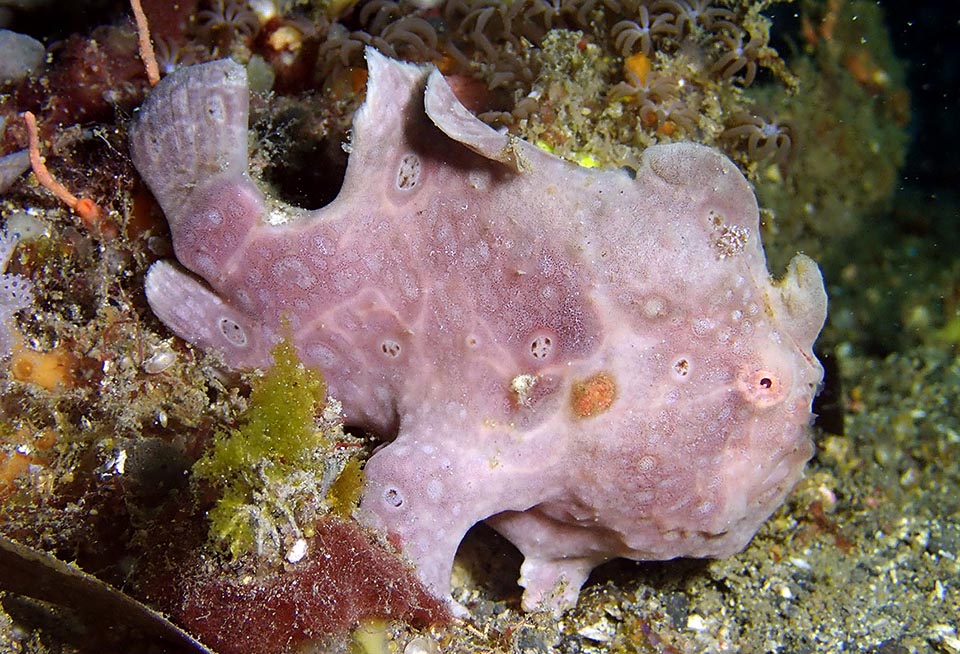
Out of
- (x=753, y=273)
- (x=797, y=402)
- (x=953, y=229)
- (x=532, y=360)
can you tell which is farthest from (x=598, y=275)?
(x=953, y=229)

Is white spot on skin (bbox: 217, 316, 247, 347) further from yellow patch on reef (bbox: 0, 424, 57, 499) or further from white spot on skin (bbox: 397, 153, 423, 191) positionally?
white spot on skin (bbox: 397, 153, 423, 191)

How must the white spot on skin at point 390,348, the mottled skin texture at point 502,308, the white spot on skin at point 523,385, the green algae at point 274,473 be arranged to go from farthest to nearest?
1. the white spot on skin at point 390,348
2. the white spot on skin at point 523,385
3. the mottled skin texture at point 502,308
4. the green algae at point 274,473

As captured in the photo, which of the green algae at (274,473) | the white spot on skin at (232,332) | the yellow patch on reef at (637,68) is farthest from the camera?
the yellow patch on reef at (637,68)

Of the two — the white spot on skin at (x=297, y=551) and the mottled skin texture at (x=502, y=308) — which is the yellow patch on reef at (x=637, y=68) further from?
the white spot on skin at (x=297, y=551)

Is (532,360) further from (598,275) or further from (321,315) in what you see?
(321,315)

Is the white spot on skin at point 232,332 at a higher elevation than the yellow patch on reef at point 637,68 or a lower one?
lower

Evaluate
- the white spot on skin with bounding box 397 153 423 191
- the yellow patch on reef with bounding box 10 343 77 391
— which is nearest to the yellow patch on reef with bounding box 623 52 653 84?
the white spot on skin with bounding box 397 153 423 191

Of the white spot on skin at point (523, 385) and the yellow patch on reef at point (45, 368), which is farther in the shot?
the yellow patch on reef at point (45, 368)

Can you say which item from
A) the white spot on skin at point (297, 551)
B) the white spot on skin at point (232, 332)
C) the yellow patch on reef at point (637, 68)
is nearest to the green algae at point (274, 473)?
the white spot on skin at point (297, 551)
